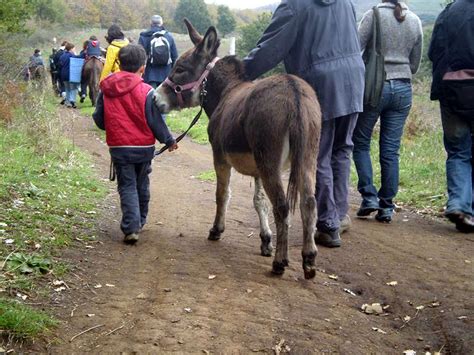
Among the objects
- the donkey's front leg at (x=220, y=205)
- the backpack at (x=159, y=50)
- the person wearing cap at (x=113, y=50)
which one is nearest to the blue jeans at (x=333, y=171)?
the donkey's front leg at (x=220, y=205)

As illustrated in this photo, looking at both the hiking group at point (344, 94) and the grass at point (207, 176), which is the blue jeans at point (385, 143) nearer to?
the hiking group at point (344, 94)

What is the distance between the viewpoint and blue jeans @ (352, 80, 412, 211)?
600 centimetres

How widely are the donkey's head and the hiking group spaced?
0.11 ft

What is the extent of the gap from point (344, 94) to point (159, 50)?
20.9ft

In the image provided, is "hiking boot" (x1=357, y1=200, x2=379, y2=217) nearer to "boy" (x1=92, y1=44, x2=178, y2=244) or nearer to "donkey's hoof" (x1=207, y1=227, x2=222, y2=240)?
"donkey's hoof" (x1=207, y1=227, x2=222, y2=240)

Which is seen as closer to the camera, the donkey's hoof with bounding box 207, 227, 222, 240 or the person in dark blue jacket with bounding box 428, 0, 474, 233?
the donkey's hoof with bounding box 207, 227, 222, 240

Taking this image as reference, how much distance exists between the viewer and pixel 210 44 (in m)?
5.34

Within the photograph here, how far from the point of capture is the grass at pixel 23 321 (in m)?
2.95

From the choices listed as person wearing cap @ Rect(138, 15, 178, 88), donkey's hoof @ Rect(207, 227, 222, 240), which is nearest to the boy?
donkey's hoof @ Rect(207, 227, 222, 240)

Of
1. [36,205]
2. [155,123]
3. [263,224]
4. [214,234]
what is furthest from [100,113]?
[263,224]

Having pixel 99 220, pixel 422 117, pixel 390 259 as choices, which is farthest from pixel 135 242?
pixel 422 117

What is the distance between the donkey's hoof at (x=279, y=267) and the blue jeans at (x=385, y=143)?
2.23 meters

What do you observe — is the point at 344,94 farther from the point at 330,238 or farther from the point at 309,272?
the point at 309,272

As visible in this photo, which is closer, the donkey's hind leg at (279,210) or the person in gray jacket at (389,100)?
the donkey's hind leg at (279,210)
